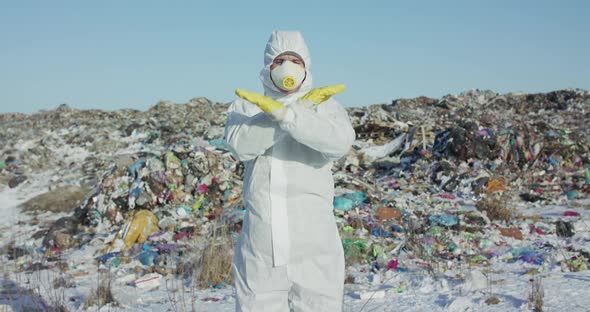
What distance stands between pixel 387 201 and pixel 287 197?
4.98m

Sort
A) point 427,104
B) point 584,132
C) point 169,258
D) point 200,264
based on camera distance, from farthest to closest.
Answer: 1. point 427,104
2. point 584,132
3. point 169,258
4. point 200,264

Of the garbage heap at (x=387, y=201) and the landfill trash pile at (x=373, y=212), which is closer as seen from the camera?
the landfill trash pile at (x=373, y=212)

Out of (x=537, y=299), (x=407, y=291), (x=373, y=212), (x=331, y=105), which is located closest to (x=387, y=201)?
(x=373, y=212)

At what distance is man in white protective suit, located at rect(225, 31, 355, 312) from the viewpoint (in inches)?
72.5

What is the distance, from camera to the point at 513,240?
5152 mm

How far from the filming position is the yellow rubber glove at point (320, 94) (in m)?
1.83

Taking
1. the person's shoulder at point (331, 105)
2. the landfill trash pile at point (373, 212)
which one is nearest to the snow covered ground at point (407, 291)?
the landfill trash pile at point (373, 212)

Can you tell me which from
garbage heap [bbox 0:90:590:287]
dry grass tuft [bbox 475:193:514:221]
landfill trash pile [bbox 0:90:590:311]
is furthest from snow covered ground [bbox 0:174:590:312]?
dry grass tuft [bbox 475:193:514:221]

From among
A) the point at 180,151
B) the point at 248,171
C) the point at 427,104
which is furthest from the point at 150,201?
the point at 427,104

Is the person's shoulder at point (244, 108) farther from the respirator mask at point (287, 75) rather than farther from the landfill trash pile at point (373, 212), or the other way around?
the landfill trash pile at point (373, 212)

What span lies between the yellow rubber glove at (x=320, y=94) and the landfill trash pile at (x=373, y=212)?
1.68m

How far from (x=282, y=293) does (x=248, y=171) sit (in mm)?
486

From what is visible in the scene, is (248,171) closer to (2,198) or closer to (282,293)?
(282,293)

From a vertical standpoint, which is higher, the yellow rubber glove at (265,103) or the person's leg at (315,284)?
the yellow rubber glove at (265,103)
